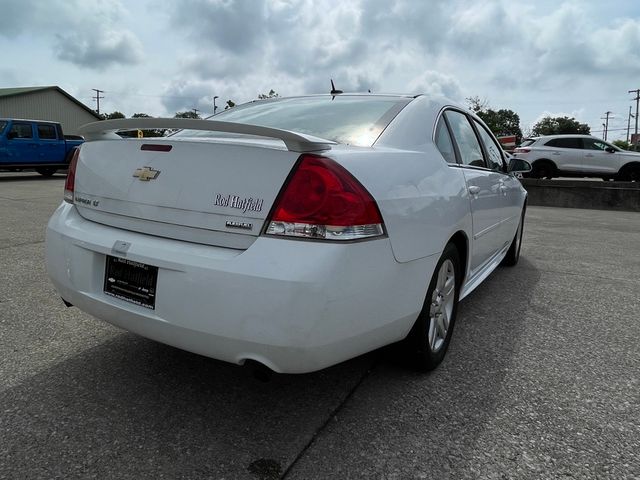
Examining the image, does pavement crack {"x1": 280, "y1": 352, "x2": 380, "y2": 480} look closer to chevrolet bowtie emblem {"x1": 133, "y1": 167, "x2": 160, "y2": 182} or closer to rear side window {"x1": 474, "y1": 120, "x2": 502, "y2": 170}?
chevrolet bowtie emblem {"x1": 133, "y1": 167, "x2": 160, "y2": 182}

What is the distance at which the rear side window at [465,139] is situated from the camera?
3191mm

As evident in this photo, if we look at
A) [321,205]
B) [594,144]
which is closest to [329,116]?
[321,205]

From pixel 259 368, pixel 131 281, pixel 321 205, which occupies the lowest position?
pixel 259 368

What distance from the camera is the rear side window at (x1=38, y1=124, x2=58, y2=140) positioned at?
17062mm

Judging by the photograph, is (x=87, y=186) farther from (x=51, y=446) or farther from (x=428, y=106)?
(x=428, y=106)

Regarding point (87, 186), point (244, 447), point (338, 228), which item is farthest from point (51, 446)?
point (338, 228)

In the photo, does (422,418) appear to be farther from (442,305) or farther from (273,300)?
(273,300)

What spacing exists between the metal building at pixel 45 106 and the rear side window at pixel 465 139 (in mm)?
42336

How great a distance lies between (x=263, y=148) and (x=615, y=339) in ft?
8.49

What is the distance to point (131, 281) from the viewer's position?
6.93 feet

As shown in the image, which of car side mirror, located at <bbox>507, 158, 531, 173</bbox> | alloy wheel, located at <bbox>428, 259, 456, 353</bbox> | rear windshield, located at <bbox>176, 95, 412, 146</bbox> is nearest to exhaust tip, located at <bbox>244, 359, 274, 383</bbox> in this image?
alloy wheel, located at <bbox>428, 259, 456, 353</bbox>

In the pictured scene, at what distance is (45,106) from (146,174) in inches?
1767

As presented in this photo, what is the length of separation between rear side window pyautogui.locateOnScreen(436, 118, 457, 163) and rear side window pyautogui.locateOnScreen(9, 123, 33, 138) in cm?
1702

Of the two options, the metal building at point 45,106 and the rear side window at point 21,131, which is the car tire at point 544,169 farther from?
the metal building at point 45,106
